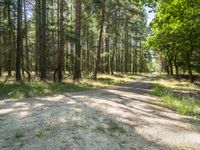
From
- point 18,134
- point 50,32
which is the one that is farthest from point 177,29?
point 18,134

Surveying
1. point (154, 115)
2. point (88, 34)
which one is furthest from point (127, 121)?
point (88, 34)

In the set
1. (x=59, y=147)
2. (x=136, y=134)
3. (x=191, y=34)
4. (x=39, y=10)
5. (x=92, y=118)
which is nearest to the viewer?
(x=59, y=147)

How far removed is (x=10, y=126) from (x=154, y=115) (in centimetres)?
478

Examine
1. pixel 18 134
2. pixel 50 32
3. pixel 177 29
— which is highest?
pixel 50 32

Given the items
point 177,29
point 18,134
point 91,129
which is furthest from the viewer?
point 177,29

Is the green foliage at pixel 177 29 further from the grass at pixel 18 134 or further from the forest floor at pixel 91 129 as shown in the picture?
the grass at pixel 18 134

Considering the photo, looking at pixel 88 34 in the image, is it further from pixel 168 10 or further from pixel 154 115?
pixel 154 115

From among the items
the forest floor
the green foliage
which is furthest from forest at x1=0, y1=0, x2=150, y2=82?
the forest floor

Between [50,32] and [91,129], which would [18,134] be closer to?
[91,129]

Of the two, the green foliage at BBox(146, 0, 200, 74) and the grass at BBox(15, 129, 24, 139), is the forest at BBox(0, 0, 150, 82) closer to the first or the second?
the green foliage at BBox(146, 0, 200, 74)

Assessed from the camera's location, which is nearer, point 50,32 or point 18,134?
point 18,134

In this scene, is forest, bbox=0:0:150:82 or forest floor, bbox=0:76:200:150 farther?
forest, bbox=0:0:150:82

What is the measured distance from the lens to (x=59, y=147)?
6207 millimetres

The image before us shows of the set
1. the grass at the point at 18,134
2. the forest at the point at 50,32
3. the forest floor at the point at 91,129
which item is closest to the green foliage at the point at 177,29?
the forest at the point at 50,32
